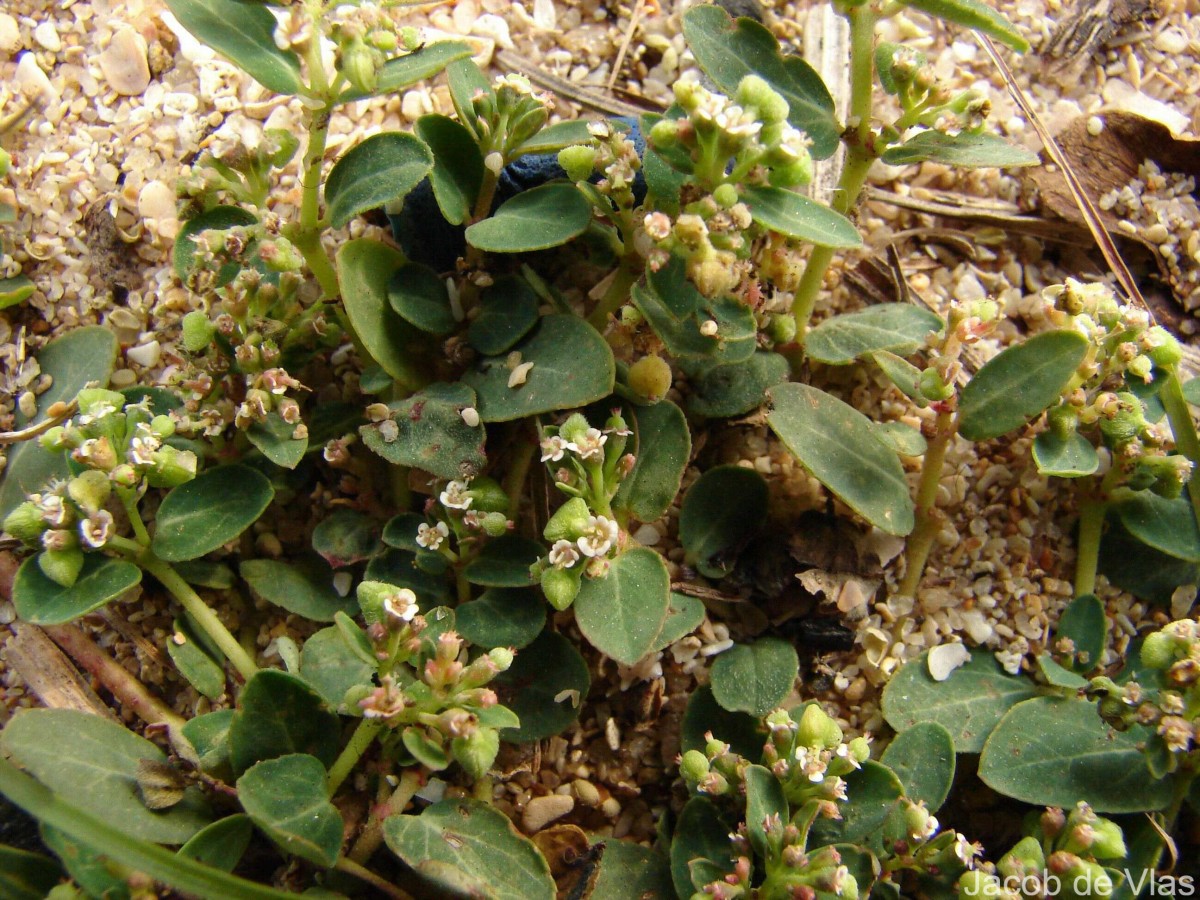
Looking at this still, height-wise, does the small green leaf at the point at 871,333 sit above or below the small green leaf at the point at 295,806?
above

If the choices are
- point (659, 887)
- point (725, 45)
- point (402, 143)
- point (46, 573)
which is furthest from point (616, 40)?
point (659, 887)

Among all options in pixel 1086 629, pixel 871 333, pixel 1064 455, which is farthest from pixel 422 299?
pixel 1086 629

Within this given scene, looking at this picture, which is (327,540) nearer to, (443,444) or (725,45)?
(443,444)

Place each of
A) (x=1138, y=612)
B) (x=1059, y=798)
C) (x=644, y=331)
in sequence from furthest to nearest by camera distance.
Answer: (x=1138, y=612), (x=644, y=331), (x=1059, y=798)

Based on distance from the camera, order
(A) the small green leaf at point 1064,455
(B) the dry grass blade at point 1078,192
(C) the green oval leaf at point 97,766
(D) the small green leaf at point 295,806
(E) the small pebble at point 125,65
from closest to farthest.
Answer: (D) the small green leaf at point 295,806
(C) the green oval leaf at point 97,766
(A) the small green leaf at point 1064,455
(E) the small pebble at point 125,65
(B) the dry grass blade at point 1078,192

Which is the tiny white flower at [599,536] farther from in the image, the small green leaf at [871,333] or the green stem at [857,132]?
the green stem at [857,132]

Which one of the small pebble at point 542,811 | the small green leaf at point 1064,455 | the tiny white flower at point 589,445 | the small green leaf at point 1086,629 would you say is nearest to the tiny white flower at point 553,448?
the tiny white flower at point 589,445

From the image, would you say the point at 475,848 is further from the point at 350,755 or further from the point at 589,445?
the point at 589,445
